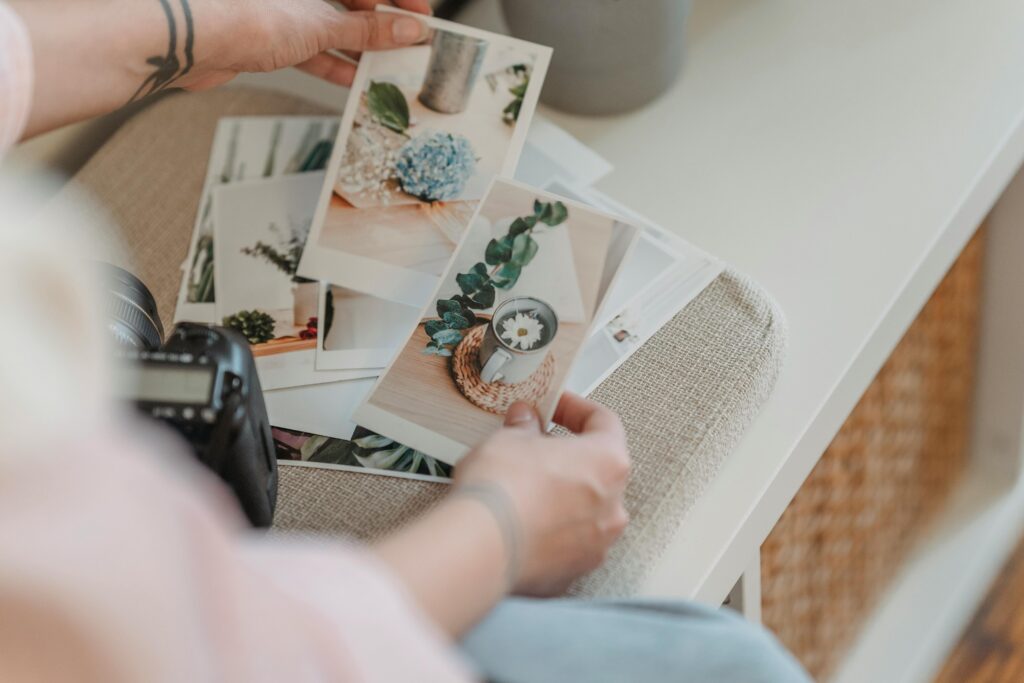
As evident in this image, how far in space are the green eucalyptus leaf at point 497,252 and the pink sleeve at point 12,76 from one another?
292 mm

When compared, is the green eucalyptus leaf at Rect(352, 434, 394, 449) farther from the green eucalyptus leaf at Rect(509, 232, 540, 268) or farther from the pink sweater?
the pink sweater

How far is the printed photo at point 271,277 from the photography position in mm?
699

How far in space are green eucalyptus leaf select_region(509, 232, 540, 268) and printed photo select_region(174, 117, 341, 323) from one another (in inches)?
9.6

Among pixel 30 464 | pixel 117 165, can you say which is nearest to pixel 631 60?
pixel 117 165

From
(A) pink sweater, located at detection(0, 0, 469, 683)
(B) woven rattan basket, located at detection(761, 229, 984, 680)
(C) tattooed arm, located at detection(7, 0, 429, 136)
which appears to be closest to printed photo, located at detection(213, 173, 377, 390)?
(C) tattooed arm, located at detection(7, 0, 429, 136)

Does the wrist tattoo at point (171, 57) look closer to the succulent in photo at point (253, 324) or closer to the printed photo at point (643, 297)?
the succulent in photo at point (253, 324)

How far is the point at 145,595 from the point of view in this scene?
29cm

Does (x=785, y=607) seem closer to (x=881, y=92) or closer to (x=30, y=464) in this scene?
(x=881, y=92)

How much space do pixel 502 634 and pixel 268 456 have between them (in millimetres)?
187

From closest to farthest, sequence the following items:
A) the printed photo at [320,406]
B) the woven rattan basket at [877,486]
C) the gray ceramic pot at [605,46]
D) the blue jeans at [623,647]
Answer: the blue jeans at [623,647], the printed photo at [320,406], the gray ceramic pot at [605,46], the woven rattan basket at [877,486]

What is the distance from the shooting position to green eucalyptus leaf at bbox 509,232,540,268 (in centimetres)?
66

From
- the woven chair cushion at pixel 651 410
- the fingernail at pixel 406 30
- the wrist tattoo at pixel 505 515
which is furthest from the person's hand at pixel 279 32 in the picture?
the wrist tattoo at pixel 505 515

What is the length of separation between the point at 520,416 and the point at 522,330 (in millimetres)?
65

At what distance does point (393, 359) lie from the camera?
65cm
